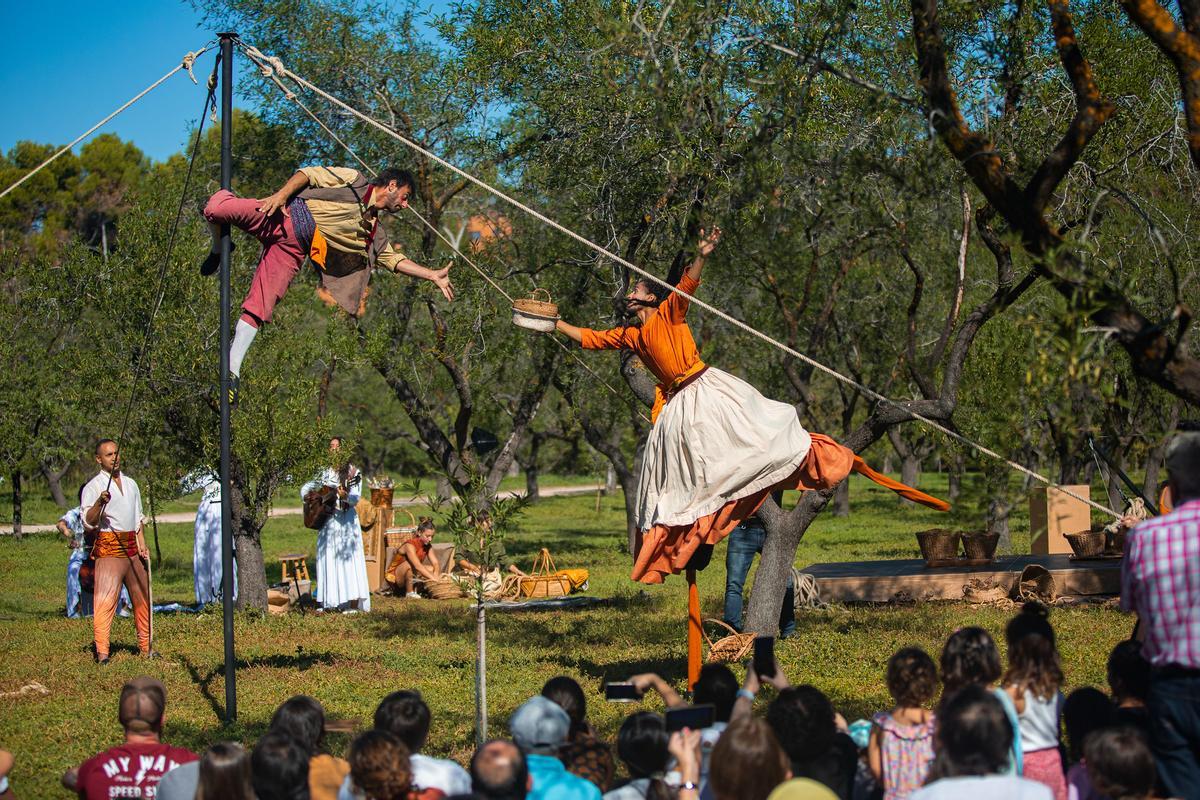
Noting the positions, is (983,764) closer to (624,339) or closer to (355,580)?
(624,339)

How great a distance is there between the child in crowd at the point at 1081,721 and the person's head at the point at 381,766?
251cm

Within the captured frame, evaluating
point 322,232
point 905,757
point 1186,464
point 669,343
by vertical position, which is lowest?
point 905,757

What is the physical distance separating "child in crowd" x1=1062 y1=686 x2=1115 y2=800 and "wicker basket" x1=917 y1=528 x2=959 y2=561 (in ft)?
28.2

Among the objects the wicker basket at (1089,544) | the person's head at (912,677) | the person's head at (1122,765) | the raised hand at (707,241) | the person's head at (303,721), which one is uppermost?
the raised hand at (707,241)

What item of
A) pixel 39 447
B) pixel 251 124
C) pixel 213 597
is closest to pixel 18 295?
pixel 39 447

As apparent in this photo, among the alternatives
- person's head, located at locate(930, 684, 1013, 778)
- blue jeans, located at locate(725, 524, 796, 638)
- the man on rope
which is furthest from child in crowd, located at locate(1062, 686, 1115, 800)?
blue jeans, located at locate(725, 524, 796, 638)

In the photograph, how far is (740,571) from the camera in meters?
10.5

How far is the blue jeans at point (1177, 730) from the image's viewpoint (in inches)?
161

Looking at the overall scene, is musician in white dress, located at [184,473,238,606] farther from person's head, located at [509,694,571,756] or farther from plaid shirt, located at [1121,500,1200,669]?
plaid shirt, located at [1121,500,1200,669]

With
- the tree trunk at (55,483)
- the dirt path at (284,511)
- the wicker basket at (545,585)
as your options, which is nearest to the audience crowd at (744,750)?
the dirt path at (284,511)

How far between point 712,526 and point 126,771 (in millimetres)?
3423

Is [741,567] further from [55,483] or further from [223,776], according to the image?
[55,483]

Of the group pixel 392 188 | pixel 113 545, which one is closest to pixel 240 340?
pixel 392 188

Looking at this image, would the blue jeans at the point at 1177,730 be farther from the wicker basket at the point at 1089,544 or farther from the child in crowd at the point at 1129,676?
the wicker basket at the point at 1089,544
